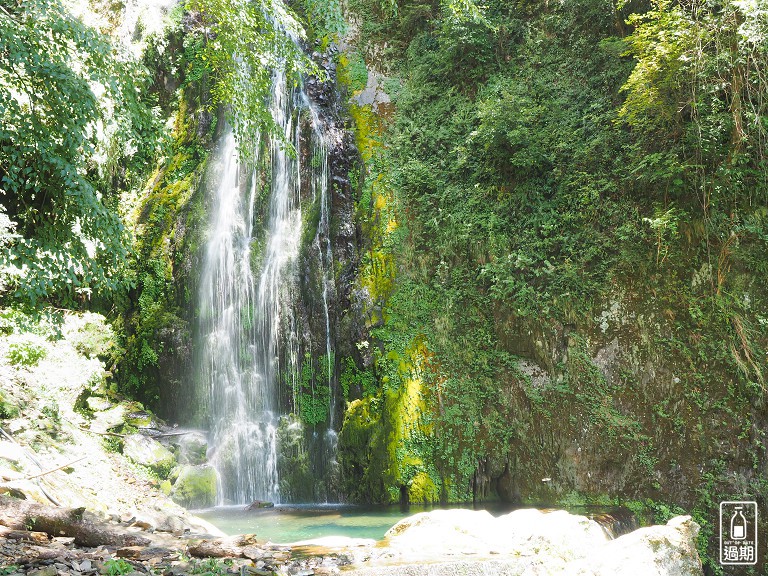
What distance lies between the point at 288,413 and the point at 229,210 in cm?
423

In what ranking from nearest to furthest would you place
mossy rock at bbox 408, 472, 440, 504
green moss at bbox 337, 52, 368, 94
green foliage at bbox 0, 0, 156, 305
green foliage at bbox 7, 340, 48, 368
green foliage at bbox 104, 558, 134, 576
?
green foliage at bbox 104, 558, 134, 576 → green foliage at bbox 0, 0, 156, 305 → green foliage at bbox 7, 340, 48, 368 → mossy rock at bbox 408, 472, 440, 504 → green moss at bbox 337, 52, 368, 94

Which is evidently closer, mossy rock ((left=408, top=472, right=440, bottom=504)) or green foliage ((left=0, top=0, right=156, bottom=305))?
green foliage ((left=0, top=0, right=156, bottom=305))

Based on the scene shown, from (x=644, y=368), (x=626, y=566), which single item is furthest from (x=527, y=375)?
(x=626, y=566)

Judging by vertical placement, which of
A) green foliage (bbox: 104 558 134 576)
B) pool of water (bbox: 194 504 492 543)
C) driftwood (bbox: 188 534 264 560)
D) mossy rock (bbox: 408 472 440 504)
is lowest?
pool of water (bbox: 194 504 492 543)

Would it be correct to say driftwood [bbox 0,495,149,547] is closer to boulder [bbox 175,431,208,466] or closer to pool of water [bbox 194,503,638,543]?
pool of water [bbox 194,503,638,543]

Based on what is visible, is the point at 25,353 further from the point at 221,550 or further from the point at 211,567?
the point at 211,567

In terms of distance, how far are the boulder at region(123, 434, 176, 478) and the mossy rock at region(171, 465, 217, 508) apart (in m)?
0.26

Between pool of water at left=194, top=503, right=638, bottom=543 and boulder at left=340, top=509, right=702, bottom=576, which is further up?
boulder at left=340, top=509, right=702, bottom=576

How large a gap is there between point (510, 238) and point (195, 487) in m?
6.20

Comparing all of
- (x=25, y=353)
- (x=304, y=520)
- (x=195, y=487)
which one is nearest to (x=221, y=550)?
(x=304, y=520)

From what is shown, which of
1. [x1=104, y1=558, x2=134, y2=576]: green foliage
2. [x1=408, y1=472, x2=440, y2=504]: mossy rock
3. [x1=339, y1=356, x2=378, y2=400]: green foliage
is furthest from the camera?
[x1=339, y1=356, x2=378, y2=400]: green foliage

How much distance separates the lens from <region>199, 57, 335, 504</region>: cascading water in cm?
963

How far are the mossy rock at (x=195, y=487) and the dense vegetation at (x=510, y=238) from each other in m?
1.85

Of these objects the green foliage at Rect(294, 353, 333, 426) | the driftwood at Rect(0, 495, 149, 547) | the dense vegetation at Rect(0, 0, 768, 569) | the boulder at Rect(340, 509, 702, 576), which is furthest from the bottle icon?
the driftwood at Rect(0, 495, 149, 547)
